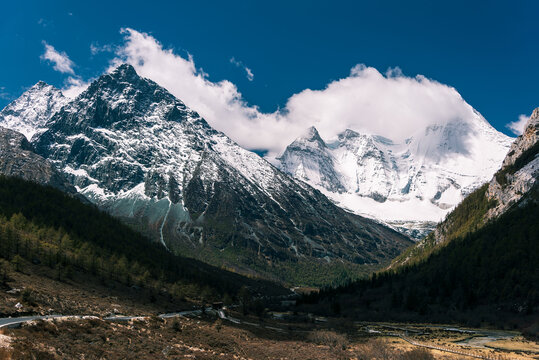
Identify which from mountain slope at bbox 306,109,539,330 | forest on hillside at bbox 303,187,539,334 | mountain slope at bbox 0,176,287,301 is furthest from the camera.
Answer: forest on hillside at bbox 303,187,539,334

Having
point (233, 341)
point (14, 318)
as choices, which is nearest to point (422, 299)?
point (233, 341)

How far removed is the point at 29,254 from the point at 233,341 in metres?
80.6

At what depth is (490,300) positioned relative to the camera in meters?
135

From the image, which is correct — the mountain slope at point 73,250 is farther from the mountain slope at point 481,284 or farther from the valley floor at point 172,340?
the mountain slope at point 481,284

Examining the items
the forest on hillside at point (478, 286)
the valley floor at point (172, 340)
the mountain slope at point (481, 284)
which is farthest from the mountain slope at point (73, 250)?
the mountain slope at point (481, 284)

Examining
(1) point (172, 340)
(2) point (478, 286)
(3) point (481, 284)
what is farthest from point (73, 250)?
(3) point (481, 284)

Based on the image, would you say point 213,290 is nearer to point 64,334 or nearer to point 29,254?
point 29,254

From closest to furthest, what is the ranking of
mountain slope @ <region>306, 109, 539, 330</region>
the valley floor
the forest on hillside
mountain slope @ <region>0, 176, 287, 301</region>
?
the valley floor, mountain slope @ <region>0, 176, 287, 301</region>, mountain slope @ <region>306, 109, 539, 330</region>, the forest on hillside

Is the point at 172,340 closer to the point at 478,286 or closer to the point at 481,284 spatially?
the point at 481,284

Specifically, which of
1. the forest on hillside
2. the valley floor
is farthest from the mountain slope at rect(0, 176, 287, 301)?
the forest on hillside

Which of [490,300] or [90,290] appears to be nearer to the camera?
[90,290]

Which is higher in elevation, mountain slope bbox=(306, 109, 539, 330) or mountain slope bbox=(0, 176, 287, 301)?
mountain slope bbox=(306, 109, 539, 330)

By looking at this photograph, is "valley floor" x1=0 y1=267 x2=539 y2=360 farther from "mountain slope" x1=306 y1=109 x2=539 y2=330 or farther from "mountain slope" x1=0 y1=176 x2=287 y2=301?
"mountain slope" x1=306 y1=109 x2=539 y2=330

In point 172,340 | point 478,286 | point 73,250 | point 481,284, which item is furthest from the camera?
point 73,250
